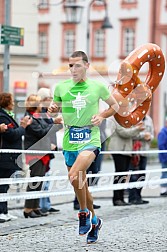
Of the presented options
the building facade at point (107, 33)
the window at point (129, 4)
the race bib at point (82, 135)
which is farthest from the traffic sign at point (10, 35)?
the window at point (129, 4)

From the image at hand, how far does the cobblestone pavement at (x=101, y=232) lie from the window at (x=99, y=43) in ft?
121

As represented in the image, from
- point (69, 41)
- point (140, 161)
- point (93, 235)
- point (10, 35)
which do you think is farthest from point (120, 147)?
point (69, 41)

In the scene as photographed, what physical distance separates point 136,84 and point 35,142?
1.91 meters

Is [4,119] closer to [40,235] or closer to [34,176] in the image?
[34,176]

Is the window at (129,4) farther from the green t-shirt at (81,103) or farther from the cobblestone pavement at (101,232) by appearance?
the green t-shirt at (81,103)

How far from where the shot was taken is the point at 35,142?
427 inches

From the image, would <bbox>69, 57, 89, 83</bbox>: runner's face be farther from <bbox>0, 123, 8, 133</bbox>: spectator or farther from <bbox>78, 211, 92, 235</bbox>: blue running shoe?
<bbox>0, 123, 8, 133</bbox>: spectator

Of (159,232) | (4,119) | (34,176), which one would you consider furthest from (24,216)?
(159,232)

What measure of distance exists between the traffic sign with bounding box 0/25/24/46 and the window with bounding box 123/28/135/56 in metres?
35.3

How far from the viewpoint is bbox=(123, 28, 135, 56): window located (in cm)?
4766

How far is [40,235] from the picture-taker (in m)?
8.88

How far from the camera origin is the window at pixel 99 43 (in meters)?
48.2

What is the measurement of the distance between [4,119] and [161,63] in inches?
82.3

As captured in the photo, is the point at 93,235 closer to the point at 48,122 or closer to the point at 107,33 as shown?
the point at 48,122
